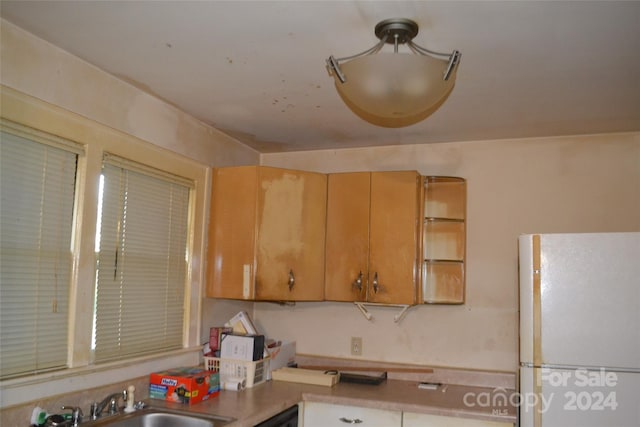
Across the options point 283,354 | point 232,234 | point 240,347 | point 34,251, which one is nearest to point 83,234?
point 34,251

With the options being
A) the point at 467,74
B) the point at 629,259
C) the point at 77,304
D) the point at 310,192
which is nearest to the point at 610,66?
the point at 467,74

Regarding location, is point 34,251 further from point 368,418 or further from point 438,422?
point 438,422

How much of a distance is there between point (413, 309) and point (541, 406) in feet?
3.68

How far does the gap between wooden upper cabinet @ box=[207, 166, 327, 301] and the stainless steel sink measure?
0.77m

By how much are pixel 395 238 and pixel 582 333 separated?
1118mm

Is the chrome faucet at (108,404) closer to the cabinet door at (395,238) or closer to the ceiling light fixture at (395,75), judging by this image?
the cabinet door at (395,238)

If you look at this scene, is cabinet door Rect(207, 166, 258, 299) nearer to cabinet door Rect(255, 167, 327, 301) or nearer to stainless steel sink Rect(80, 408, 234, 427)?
cabinet door Rect(255, 167, 327, 301)

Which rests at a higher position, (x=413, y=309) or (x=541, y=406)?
(x=413, y=309)

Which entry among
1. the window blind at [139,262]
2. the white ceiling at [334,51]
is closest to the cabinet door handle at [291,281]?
the window blind at [139,262]

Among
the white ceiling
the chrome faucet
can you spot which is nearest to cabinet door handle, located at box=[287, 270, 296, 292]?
the white ceiling

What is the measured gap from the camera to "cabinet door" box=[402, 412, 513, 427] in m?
2.47

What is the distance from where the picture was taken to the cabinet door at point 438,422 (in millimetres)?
2467

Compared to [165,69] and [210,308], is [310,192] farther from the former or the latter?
[165,69]

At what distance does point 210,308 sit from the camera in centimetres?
308
